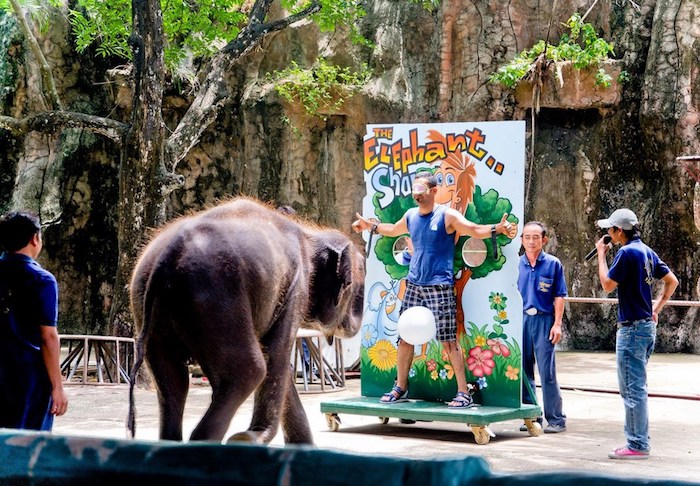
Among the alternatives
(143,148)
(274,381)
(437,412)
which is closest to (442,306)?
(437,412)

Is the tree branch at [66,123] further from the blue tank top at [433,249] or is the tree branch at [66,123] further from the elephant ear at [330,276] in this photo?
the elephant ear at [330,276]

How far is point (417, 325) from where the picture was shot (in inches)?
304

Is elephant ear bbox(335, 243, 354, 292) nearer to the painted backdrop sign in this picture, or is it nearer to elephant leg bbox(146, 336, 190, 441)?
elephant leg bbox(146, 336, 190, 441)

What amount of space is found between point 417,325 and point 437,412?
661 millimetres

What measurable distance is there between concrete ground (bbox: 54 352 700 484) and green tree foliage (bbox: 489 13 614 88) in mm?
5111

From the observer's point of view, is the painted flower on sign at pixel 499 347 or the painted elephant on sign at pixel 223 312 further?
the painted flower on sign at pixel 499 347

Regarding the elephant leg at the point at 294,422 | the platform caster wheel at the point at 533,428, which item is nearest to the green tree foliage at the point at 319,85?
the platform caster wheel at the point at 533,428

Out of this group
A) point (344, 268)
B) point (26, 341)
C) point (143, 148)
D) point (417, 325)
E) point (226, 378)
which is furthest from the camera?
point (143, 148)

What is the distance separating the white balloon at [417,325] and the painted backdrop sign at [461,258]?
0.44 metres

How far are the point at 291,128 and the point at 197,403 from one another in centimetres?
748

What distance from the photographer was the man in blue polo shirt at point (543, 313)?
8273mm

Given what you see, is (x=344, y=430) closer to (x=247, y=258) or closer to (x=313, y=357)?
(x=313, y=357)

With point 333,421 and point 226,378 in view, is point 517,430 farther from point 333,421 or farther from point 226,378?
point 226,378

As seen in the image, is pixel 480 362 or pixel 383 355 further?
pixel 383 355
